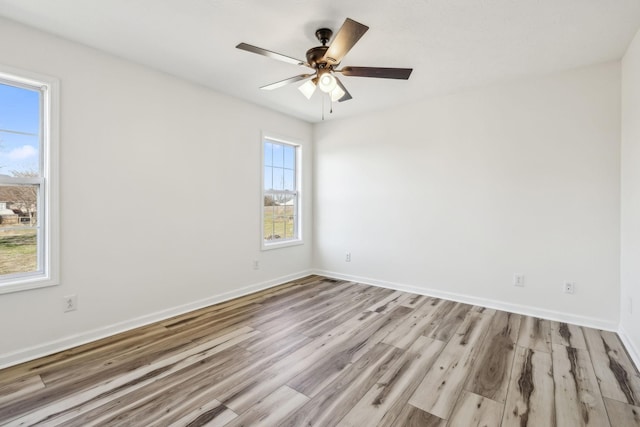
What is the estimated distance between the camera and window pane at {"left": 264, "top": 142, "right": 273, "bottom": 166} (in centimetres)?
438

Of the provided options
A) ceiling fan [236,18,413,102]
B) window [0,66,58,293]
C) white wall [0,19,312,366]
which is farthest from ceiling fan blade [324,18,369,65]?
window [0,66,58,293]

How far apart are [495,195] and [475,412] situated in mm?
2410

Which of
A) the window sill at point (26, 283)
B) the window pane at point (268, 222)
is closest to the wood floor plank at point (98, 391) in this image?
the window sill at point (26, 283)

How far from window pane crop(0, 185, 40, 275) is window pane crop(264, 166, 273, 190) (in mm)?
2485

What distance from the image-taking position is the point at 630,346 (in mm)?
2416

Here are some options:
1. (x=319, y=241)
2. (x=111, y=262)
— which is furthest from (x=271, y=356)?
(x=319, y=241)

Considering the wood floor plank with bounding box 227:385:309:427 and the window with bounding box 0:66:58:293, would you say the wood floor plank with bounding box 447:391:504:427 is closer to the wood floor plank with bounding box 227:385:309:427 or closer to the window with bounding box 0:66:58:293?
the wood floor plank with bounding box 227:385:309:427

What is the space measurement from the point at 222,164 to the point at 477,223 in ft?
10.3

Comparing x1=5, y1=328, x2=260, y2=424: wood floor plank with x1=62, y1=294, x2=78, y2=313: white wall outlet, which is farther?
x1=62, y1=294, x2=78, y2=313: white wall outlet

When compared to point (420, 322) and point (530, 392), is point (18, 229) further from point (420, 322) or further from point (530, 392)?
point (530, 392)

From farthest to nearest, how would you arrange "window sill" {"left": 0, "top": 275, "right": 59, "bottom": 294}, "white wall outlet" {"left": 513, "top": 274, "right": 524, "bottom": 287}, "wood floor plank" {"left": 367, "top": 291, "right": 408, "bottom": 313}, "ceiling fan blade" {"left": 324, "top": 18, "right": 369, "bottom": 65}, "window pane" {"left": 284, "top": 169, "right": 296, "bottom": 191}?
"window pane" {"left": 284, "top": 169, "right": 296, "bottom": 191}, "wood floor plank" {"left": 367, "top": 291, "right": 408, "bottom": 313}, "white wall outlet" {"left": 513, "top": 274, "right": 524, "bottom": 287}, "window sill" {"left": 0, "top": 275, "right": 59, "bottom": 294}, "ceiling fan blade" {"left": 324, "top": 18, "right": 369, "bottom": 65}

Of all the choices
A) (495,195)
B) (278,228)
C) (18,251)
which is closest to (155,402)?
(18,251)

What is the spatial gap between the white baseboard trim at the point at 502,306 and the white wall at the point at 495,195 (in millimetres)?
12

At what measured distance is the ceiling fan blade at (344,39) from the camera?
5.84ft
